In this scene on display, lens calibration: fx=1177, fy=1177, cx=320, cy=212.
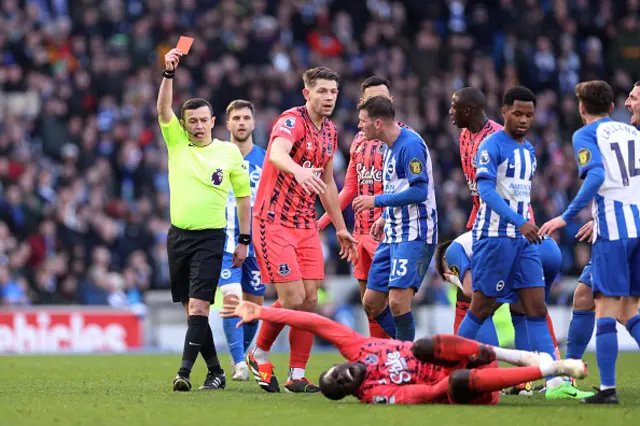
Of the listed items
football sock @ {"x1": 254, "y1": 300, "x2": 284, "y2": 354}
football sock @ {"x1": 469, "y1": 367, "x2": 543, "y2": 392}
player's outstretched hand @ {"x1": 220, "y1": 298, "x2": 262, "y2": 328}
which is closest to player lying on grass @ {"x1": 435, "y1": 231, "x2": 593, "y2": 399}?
football sock @ {"x1": 254, "y1": 300, "x2": 284, "y2": 354}

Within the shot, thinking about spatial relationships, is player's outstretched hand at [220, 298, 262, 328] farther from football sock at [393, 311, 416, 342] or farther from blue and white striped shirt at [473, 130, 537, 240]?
football sock at [393, 311, 416, 342]


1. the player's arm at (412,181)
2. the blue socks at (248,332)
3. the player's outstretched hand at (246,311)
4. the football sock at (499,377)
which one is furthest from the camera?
the blue socks at (248,332)

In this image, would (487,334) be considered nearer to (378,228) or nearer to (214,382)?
(378,228)

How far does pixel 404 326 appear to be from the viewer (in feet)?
33.3

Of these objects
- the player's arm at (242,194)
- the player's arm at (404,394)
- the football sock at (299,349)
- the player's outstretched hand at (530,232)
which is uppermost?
the player's arm at (242,194)

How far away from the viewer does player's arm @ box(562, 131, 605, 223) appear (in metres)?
8.33

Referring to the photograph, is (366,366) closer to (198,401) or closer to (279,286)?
(198,401)

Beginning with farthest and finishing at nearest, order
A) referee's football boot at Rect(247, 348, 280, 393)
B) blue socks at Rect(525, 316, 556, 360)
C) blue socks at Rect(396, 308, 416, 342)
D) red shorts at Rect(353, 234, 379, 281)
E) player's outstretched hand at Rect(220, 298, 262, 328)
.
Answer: red shorts at Rect(353, 234, 379, 281), blue socks at Rect(396, 308, 416, 342), referee's football boot at Rect(247, 348, 280, 393), blue socks at Rect(525, 316, 556, 360), player's outstretched hand at Rect(220, 298, 262, 328)

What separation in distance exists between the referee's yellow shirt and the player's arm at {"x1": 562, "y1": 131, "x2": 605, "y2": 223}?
3.09 m

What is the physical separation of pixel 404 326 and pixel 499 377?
257cm

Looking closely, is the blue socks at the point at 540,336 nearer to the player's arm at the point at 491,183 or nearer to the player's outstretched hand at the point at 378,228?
the player's arm at the point at 491,183

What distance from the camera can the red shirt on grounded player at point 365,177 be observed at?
36.3ft

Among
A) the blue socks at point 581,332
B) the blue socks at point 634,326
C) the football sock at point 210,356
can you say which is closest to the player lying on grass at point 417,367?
the blue socks at point 634,326

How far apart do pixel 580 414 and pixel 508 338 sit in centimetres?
998
